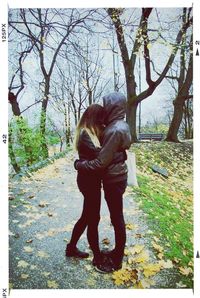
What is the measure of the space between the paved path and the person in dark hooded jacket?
20 centimetres

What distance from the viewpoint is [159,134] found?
12.0 feet

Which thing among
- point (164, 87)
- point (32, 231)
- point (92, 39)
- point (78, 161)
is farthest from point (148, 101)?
point (32, 231)

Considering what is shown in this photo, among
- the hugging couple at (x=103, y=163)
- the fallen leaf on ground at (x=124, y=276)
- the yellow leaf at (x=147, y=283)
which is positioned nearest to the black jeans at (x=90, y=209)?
the hugging couple at (x=103, y=163)

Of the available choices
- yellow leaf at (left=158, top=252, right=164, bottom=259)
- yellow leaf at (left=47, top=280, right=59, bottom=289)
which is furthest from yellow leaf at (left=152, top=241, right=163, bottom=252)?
yellow leaf at (left=47, top=280, right=59, bottom=289)

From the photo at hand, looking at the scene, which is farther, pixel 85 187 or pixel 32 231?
pixel 32 231

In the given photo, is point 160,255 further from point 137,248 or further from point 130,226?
point 130,226

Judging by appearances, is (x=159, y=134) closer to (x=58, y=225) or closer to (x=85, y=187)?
(x=85, y=187)

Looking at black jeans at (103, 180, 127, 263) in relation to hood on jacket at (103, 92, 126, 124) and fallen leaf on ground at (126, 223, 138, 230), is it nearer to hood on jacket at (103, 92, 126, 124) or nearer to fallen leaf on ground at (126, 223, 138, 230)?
fallen leaf on ground at (126, 223, 138, 230)

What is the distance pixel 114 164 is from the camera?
2.95m

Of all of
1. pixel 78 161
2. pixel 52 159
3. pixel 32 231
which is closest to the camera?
pixel 78 161

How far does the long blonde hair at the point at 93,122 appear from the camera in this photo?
Result: 2891 mm

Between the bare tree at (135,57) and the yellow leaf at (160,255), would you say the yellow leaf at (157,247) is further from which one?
the bare tree at (135,57)
